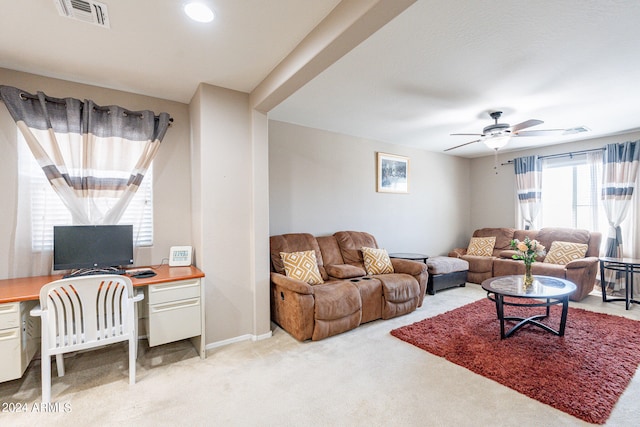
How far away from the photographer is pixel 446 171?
6117mm

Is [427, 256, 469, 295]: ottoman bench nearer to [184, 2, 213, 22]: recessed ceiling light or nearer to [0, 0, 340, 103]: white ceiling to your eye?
[0, 0, 340, 103]: white ceiling

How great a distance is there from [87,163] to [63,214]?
499 millimetres

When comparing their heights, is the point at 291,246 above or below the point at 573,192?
below

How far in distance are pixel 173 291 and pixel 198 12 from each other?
2.04m

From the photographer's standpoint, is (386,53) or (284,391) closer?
(284,391)

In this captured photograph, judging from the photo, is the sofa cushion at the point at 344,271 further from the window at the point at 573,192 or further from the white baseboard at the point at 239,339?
the window at the point at 573,192

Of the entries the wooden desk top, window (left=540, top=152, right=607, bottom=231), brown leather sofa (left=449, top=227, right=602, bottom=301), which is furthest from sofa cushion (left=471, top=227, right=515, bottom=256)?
the wooden desk top

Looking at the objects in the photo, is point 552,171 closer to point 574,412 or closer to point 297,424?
point 574,412

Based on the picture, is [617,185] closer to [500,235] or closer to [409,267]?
[500,235]

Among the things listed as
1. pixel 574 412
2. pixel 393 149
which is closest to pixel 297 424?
pixel 574 412

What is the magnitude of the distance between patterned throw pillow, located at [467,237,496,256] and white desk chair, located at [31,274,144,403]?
5586 millimetres

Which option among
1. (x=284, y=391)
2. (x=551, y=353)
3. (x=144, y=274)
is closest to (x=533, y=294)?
(x=551, y=353)

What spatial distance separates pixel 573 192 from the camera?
5145 mm

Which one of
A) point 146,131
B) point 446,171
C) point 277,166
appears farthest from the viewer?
point 446,171
